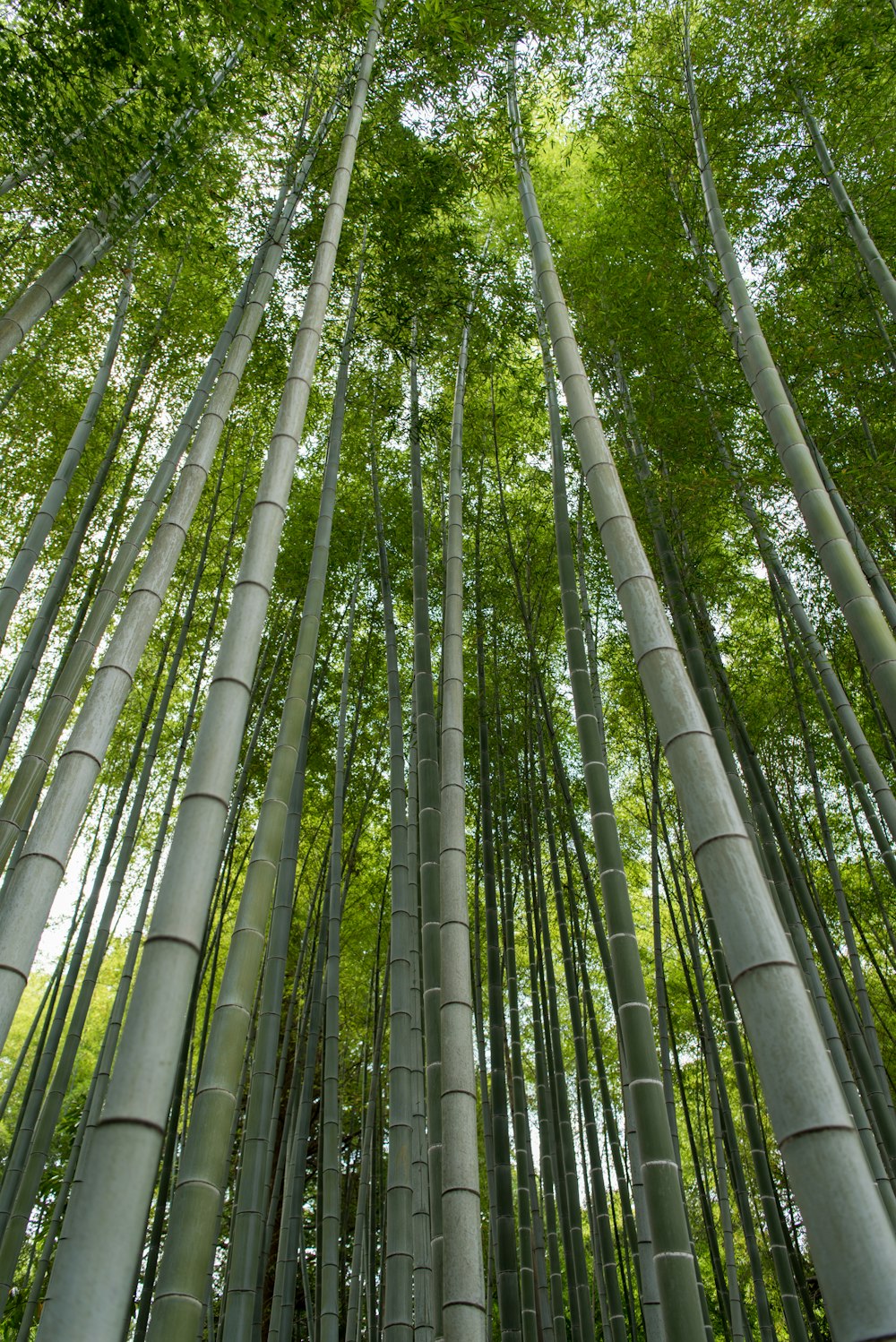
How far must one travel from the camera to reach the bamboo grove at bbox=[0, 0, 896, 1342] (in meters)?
1.48

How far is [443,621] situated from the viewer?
12.5ft

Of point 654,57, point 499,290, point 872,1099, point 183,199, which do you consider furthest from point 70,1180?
point 654,57

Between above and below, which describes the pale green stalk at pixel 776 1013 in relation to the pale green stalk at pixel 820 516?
below

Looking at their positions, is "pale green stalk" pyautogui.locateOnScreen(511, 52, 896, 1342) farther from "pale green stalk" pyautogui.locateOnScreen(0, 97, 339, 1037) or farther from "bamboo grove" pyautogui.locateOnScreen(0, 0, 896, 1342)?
"pale green stalk" pyautogui.locateOnScreen(0, 97, 339, 1037)

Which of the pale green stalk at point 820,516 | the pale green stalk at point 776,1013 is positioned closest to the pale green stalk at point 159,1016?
the pale green stalk at point 776,1013

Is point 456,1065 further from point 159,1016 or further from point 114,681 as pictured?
point 114,681

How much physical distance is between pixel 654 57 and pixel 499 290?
1.53 m

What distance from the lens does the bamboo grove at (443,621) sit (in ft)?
4.84

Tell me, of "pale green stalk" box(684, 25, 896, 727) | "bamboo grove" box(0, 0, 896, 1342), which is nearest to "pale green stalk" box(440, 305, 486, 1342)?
"bamboo grove" box(0, 0, 896, 1342)

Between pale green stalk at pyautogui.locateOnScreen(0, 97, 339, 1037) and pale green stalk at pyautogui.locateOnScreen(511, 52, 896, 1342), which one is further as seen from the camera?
pale green stalk at pyautogui.locateOnScreen(0, 97, 339, 1037)

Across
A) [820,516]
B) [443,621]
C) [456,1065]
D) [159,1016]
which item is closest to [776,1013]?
[159,1016]

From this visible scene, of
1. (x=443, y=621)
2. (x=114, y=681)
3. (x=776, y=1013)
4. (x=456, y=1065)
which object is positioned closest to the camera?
(x=776, y=1013)

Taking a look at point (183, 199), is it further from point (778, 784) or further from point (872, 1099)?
point (778, 784)

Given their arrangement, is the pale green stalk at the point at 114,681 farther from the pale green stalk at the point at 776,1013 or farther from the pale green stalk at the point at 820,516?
the pale green stalk at the point at 820,516
